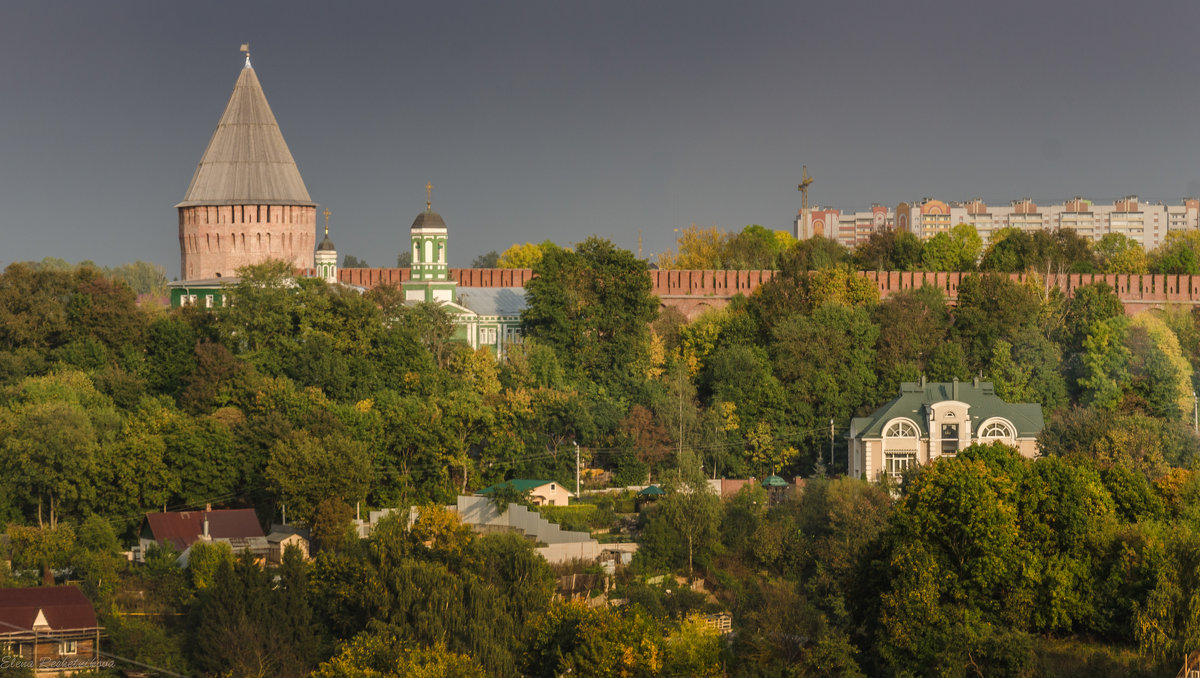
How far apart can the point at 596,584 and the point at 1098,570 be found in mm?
8081

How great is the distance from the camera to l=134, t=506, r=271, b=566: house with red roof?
1089 inches

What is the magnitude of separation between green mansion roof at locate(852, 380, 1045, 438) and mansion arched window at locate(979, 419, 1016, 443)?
0.39 feet

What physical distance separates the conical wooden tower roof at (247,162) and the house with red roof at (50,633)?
18.2 m

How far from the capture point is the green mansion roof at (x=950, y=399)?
33.5 meters

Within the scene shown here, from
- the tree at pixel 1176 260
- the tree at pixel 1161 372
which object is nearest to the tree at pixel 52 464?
the tree at pixel 1161 372

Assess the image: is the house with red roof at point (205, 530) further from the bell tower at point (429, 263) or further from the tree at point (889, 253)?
the tree at point (889, 253)

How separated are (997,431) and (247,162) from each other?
18.8 m

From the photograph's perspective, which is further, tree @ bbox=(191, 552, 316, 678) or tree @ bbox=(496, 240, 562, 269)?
tree @ bbox=(496, 240, 562, 269)

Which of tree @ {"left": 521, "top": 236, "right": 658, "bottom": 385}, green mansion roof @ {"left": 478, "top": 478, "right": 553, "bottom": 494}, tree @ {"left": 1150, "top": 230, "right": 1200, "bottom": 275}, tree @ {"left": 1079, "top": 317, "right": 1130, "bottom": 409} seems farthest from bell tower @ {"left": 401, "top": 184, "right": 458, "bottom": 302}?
tree @ {"left": 1150, "top": 230, "right": 1200, "bottom": 275}

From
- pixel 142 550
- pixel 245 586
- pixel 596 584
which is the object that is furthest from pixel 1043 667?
pixel 142 550

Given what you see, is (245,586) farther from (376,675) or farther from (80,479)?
(80,479)

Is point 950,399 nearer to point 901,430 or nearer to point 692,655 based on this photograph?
point 901,430

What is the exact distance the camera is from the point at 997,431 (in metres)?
33.5

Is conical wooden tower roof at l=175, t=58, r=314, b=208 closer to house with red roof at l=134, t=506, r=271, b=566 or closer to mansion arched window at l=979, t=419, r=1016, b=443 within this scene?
house with red roof at l=134, t=506, r=271, b=566
